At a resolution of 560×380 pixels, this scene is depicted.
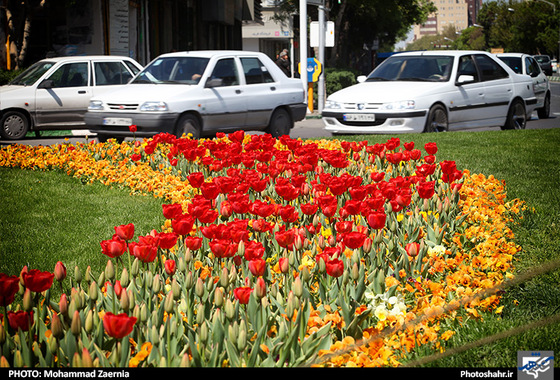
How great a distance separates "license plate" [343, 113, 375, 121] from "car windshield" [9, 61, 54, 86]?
23.1 ft

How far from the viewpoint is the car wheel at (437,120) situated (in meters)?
13.4

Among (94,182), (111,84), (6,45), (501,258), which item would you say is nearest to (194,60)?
(111,84)

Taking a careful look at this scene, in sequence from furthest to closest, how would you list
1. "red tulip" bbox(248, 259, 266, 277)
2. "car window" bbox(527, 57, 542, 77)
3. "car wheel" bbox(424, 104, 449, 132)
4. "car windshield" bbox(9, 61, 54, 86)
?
"car window" bbox(527, 57, 542, 77)
"car windshield" bbox(9, 61, 54, 86)
"car wheel" bbox(424, 104, 449, 132)
"red tulip" bbox(248, 259, 266, 277)

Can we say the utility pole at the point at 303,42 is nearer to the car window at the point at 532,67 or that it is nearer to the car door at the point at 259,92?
the car window at the point at 532,67

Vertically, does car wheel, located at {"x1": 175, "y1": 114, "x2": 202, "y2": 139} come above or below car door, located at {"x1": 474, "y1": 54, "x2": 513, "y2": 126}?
below

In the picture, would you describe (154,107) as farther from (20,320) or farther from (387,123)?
(20,320)

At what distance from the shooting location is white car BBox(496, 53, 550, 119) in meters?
19.4

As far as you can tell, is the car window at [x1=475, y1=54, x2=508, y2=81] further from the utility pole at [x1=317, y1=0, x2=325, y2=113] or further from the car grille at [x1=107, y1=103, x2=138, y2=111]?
the utility pole at [x1=317, y1=0, x2=325, y2=113]

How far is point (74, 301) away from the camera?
299 cm

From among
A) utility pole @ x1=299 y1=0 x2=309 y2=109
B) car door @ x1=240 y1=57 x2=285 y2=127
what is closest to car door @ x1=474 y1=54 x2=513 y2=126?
car door @ x1=240 y1=57 x2=285 y2=127

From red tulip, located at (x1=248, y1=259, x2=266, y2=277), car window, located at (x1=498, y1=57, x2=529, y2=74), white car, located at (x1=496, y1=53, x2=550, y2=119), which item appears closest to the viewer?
red tulip, located at (x1=248, y1=259, x2=266, y2=277)

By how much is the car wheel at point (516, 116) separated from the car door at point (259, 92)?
171 inches

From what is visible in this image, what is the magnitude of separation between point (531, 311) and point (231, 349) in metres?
1.97

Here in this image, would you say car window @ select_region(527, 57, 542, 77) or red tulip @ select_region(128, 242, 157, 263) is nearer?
red tulip @ select_region(128, 242, 157, 263)
